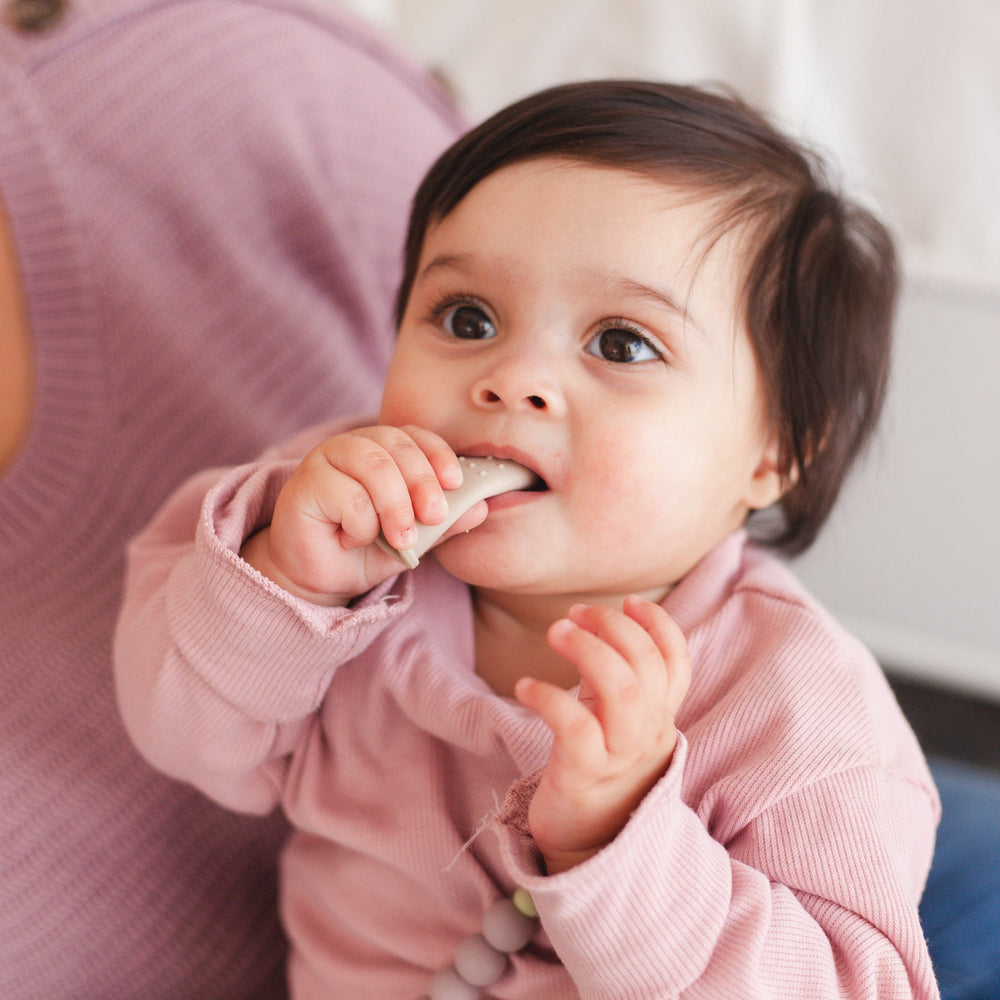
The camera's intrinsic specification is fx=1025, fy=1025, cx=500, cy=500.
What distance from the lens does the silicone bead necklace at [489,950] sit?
0.69 meters

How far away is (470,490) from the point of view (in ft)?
2.10

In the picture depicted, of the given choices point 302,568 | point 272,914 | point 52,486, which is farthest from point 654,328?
point 272,914

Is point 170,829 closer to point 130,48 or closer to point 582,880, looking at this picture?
point 582,880

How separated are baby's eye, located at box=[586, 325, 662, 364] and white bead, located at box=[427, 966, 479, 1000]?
0.44 m

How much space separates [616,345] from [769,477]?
20cm

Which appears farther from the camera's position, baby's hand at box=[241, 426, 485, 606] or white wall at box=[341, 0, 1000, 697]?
white wall at box=[341, 0, 1000, 697]

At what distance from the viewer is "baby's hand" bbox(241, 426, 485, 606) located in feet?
2.04

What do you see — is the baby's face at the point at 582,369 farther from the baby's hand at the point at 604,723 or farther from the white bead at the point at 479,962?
the white bead at the point at 479,962

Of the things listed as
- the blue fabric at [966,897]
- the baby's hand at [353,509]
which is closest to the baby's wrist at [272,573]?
the baby's hand at [353,509]

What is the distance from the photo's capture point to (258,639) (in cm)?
66

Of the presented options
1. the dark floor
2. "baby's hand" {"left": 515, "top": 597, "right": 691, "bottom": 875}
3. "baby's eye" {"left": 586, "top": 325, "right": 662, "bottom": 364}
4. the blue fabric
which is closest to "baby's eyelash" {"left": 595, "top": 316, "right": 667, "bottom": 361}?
"baby's eye" {"left": 586, "top": 325, "right": 662, "bottom": 364}

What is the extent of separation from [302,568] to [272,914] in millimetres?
452

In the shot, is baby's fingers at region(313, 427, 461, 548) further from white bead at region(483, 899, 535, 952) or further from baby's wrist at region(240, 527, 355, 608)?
white bead at region(483, 899, 535, 952)

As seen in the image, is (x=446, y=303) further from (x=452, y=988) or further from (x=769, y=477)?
(x=452, y=988)
